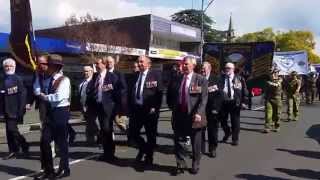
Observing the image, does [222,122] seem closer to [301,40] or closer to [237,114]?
[237,114]

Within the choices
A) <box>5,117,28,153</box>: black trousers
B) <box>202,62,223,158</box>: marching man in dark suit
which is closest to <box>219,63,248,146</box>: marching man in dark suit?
<box>202,62,223,158</box>: marching man in dark suit

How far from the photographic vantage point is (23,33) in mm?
10117

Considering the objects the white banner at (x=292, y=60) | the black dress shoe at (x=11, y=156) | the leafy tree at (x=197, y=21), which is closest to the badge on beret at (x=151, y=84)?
the black dress shoe at (x=11, y=156)

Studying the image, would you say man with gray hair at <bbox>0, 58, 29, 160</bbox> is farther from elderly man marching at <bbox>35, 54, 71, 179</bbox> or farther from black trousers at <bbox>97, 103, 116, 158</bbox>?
elderly man marching at <bbox>35, 54, 71, 179</bbox>

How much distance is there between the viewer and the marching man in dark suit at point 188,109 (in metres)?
9.57

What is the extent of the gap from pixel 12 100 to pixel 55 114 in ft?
8.17

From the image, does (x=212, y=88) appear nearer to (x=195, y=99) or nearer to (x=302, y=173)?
(x=195, y=99)

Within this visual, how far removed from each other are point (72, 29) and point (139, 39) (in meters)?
17.9

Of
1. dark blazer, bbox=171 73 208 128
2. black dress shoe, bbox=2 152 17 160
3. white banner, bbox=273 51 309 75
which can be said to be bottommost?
black dress shoe, bbox=2 152 17 160

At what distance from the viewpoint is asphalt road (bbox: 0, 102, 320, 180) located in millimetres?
9531

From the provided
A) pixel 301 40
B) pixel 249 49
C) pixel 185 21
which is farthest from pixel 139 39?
pixel 301 40

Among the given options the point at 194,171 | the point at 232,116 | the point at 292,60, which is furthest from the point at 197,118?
the point at 292,60

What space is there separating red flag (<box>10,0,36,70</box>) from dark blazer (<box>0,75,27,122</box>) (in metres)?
0.83

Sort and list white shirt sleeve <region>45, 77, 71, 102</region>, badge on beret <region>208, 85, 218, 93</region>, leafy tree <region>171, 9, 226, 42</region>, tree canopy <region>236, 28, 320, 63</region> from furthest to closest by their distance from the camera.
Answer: tree canopy <region>236, 28, 320, 63</region>, leafy tree <region>171, 9, 226, 42</region>, badge on beret <region>208, 85, 218, 93</region>, white shirt sleeve <region>45, 77, 71, 102</region>
